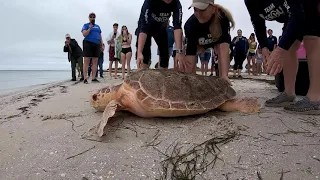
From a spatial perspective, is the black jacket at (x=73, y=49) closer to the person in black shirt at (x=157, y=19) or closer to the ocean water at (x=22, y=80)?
the ocean water at (x=22, y=80)

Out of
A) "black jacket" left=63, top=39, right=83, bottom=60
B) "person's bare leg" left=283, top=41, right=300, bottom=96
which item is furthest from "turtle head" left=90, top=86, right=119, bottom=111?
"black jacket" left=63, top=39, right=83, bottom=60

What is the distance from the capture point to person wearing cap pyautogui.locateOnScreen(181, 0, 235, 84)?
10.9 ft

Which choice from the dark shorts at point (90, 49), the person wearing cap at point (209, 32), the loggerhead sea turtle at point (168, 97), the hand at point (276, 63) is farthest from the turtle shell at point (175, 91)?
the dark shorts at point (90, 49)

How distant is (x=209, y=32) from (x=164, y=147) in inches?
79.9

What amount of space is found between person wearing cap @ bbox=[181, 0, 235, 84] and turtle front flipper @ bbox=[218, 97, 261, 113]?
0.51 m

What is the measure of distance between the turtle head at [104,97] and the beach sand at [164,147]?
30cm

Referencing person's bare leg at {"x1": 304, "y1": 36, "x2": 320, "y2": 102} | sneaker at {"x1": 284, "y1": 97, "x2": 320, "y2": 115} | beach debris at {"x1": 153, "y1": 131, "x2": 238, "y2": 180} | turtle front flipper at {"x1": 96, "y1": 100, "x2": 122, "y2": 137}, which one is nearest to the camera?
beach debris at {"x1": 153, "y1": 131, "x2": 238, "y2": 180}

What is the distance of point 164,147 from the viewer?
2.00 m

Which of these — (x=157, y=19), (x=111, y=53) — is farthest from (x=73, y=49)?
(x=157, y=19)

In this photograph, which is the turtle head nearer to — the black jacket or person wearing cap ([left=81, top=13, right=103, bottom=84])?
person wearing cap ([left=81, top=13, right=103, bottom=84])

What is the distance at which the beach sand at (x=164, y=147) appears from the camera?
166 cm

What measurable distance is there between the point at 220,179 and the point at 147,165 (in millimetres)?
468

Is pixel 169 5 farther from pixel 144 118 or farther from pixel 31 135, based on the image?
pixel 31 135

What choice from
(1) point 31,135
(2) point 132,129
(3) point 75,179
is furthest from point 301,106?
(1) point 31,135
